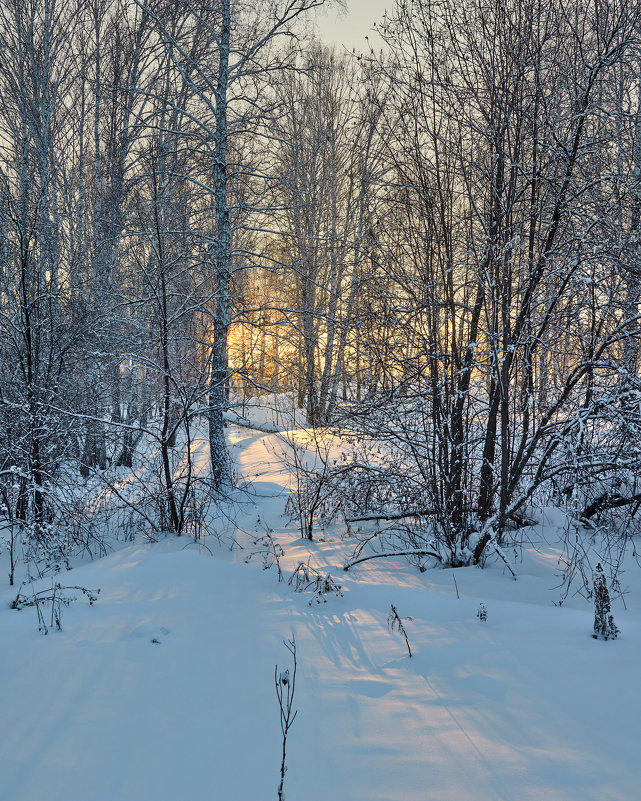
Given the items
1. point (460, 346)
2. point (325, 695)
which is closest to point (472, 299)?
point (460, 346)

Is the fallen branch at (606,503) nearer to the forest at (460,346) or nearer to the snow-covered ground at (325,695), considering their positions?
the forest at (460,346)

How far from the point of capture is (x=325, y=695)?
283cm

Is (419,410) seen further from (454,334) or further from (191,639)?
(191,639)

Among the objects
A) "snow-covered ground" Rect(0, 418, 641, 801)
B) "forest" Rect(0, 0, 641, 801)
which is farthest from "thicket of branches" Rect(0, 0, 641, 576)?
"snow-covered ground" Rect(0, 418, 641, 801)

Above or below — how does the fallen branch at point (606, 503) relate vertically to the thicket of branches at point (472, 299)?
below

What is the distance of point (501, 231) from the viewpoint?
4.56m

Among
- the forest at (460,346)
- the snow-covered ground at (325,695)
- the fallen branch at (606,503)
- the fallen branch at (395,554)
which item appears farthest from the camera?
the fallen branch at (606,503)

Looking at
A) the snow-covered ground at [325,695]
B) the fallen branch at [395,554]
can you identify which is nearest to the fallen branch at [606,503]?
the snow-covered ground at [325,695]

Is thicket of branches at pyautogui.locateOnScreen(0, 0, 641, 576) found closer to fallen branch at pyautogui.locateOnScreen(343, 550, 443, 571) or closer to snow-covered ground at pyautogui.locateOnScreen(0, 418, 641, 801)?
fallen branch at pyautogui.locateOnScreen(343, 550, 443, 571)

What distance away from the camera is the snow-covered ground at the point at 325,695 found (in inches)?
85.8

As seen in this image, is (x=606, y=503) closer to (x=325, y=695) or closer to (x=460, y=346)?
(x=460, y=346)

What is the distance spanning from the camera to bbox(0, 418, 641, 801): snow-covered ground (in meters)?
2.18

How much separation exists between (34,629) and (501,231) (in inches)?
171

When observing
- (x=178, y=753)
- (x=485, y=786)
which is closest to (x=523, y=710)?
(x=485, y=786)
